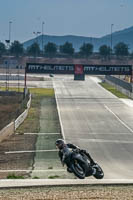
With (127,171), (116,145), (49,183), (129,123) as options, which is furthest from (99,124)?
(49,183)

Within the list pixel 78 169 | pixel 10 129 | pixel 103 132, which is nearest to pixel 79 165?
pixel 78 169

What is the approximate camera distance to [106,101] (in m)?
77.6

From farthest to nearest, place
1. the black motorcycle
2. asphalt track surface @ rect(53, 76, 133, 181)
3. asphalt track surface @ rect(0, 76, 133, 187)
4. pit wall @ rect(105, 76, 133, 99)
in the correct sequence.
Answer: pit wall @ rect(105, 76, 133, 99) → asphalt track surface @ rect(53, 76, 133, 181) → asphalt track surface @ rect(0, 76, 133, 187) → the black motorcycle

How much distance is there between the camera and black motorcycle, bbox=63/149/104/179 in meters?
18.2

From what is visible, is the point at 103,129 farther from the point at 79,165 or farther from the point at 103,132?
the point at 79,165

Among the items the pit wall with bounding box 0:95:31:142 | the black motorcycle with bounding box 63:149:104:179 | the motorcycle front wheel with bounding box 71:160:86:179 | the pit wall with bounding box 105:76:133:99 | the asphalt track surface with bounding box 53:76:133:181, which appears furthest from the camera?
the pit wall with bounding box 105:76:133:99

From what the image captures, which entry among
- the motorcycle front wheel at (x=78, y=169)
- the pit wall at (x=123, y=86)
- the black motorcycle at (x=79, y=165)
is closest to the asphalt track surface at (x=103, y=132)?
the black motorcycle at (x=79, y=165)

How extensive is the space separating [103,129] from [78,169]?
2833cm

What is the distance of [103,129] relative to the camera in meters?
46.4

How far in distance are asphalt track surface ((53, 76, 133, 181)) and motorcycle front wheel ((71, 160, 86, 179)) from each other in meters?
4.55

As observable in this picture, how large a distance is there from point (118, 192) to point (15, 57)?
17921 cm

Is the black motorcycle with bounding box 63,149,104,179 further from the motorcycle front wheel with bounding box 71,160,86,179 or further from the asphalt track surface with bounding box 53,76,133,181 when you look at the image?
the asphalt track surface with bounding box 53,76,133,181

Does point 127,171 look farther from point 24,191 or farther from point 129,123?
point 129,123

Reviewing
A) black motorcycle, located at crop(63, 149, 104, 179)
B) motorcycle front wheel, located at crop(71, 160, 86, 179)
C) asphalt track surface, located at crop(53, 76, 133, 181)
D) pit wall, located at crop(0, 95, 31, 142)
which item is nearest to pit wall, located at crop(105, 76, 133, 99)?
Result: asphalt track surface, located at crop(53, 76, 133, 181)
